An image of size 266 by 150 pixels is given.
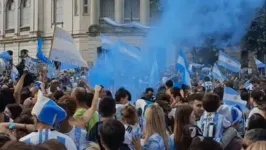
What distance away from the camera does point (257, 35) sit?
39.2 meters

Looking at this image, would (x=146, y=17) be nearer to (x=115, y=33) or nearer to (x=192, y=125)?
(x=115, y=33)

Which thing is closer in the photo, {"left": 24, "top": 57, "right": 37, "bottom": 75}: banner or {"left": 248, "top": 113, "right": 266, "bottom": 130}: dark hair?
{"left": 248, "top": 113, "right": 266, "bottom": 130}: dark hair

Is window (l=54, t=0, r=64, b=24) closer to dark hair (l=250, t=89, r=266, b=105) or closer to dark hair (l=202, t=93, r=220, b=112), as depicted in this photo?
dark hair (l=250, t=89, r=266, b=105)

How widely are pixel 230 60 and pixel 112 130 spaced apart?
14309 millimetres

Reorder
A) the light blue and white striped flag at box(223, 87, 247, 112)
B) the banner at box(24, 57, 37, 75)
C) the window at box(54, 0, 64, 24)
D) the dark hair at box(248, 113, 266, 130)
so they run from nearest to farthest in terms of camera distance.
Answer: the dark hair at box(248, 113, 266, 130) < the light blue and white striped flag at box(223, 87, 247, 112) < the banner at box(24, 57, 37, 75) < the window at box(54, 0, 64, 24)

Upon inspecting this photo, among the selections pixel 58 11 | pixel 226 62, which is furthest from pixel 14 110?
pixel 58 11

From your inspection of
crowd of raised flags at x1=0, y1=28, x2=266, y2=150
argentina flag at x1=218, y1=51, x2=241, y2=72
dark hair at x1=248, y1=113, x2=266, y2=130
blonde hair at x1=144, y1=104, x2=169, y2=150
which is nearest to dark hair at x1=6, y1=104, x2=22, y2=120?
crowd of raised flags at x1=0, y1=28, x2=266, y2=150

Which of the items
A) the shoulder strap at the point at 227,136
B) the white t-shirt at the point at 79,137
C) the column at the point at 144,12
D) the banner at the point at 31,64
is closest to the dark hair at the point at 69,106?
the white t-shirt at the point at 79,137

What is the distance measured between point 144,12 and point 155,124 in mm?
38845

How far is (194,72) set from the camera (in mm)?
34938

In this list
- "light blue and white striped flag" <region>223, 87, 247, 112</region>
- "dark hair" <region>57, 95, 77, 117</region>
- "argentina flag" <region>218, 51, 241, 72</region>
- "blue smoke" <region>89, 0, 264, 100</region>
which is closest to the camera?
"dark hair" <region>57, 95, 77, 117</region>

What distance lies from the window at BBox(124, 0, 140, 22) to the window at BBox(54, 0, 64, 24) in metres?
5.27

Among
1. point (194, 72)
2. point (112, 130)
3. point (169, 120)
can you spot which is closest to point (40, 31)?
point (194, 72)

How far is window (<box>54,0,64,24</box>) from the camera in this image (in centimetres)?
4719
